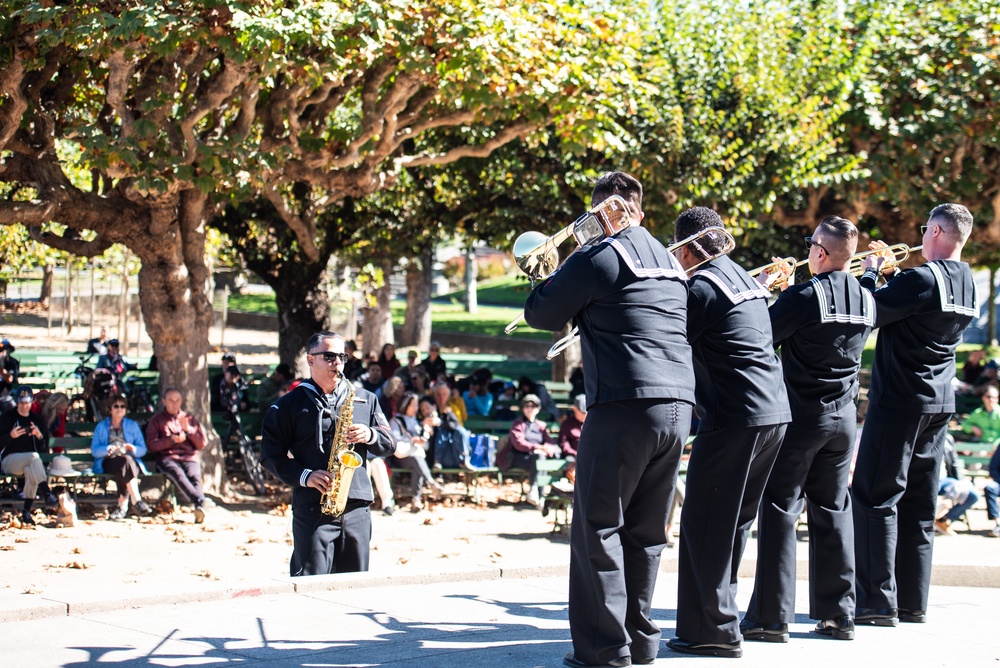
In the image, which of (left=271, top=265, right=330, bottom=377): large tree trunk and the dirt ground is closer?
the dirt ground

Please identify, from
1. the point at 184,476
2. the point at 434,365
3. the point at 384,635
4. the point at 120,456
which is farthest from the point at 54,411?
the point at 384,635

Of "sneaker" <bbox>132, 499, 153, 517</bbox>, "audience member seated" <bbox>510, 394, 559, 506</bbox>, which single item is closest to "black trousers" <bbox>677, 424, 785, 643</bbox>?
"sneaker" <bbox>132, 499, 153, 517</bbox>

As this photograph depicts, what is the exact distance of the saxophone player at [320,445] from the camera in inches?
245

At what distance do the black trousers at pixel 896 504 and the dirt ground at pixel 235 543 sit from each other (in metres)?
2.53

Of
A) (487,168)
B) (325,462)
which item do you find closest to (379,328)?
(487,168)

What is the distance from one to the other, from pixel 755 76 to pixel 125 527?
10.3 m

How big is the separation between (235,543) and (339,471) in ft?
15.9

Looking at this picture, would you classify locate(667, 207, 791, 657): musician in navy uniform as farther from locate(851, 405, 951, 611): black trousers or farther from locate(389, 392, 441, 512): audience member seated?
locate(389, 392, 441, 512): audience member seated

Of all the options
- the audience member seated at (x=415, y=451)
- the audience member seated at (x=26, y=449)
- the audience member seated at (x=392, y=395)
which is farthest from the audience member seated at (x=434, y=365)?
the audience member seated at (x=26, y=449)

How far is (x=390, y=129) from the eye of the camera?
12.6m

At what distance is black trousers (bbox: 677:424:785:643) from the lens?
504cm

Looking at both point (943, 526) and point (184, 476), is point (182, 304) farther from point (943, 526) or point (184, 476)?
point (943, 526)

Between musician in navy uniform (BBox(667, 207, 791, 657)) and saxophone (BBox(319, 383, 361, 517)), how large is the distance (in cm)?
185

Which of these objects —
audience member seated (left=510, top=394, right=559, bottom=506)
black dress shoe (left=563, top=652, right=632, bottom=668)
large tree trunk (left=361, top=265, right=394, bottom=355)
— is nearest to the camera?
black dress shoe (left=563, top=652, right=632, bottom=668)
